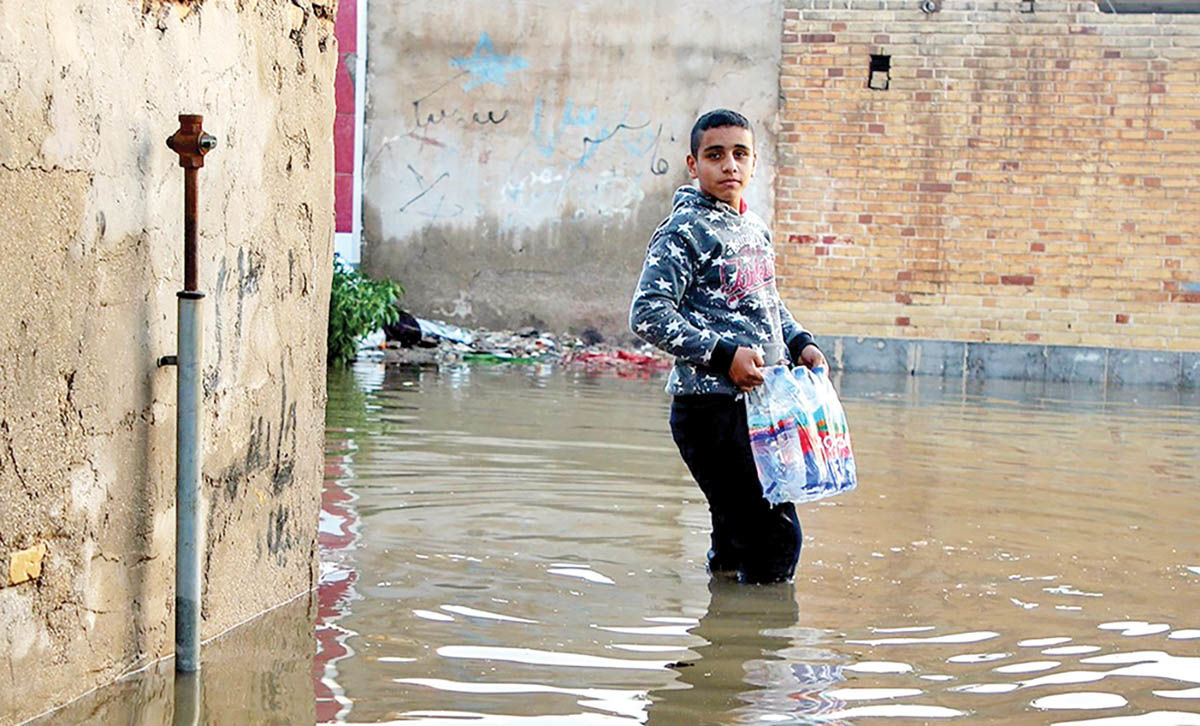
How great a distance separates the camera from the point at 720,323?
4.68m

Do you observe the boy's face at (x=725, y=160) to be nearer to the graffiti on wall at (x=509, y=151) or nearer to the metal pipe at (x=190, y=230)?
the metal pipe at (x=190, y=230)

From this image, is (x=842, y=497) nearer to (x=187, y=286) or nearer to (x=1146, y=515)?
(x=1146, y=515)

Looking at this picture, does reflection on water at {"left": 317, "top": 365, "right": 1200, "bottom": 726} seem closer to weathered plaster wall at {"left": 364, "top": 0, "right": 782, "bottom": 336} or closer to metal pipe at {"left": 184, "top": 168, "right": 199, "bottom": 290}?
metal pipe at {"left": 184, "top": 168, "right": 199, "bottom": 290}

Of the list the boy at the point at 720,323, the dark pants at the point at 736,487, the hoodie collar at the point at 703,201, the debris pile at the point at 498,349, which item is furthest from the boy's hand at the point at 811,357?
the debris pile at the point at 498,349

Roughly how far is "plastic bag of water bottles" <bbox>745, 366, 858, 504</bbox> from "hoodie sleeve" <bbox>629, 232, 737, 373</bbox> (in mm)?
170

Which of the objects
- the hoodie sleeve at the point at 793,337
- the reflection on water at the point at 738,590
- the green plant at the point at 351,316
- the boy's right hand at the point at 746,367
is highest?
the hoodie sleeve at the point at 793,337

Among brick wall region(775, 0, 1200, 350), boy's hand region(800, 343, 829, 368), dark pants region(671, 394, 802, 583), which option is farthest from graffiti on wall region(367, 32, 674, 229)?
dark pants region(671, 394, 802, 583)

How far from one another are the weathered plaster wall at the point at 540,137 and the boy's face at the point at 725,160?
10.4m

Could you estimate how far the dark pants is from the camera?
4.65 meters

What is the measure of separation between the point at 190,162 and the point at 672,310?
164 centimetres

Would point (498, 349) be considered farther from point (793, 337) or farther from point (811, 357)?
point (811, 357)

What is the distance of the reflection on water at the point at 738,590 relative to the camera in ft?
11.7

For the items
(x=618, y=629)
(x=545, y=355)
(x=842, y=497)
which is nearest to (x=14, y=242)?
(x=618, y=629)

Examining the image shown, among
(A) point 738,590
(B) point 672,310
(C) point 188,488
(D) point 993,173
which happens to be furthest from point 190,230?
(D) point 993,173
